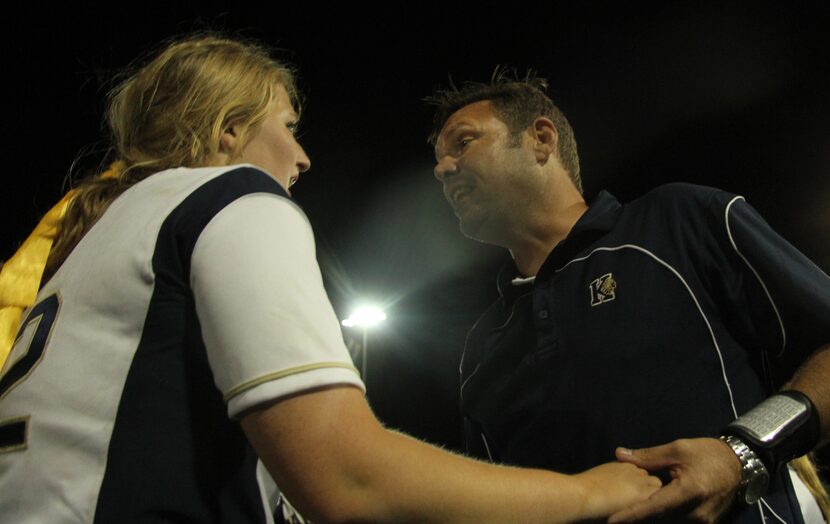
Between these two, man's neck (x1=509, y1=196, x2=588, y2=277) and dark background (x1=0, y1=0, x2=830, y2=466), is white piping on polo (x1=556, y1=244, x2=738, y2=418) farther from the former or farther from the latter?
dark background (x1=0, y1=0, x2=830, y2=466)

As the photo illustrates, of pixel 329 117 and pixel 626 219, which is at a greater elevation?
pixel 329 117

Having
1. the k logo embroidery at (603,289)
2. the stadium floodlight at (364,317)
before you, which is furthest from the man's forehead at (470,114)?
the stadium floodlight at (364,317)

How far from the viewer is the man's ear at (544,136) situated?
2629mm

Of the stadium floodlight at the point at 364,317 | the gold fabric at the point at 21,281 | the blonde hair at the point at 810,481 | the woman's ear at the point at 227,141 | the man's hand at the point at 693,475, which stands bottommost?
the stadium floodlight at the point at 364,317

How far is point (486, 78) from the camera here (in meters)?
5.15

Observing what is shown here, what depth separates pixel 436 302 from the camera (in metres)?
10.5

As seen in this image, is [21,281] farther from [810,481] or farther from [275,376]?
[810,481]

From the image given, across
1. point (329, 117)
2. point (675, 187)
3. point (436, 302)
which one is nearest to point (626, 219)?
point (675, 187)

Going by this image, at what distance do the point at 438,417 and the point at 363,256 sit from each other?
475 cm

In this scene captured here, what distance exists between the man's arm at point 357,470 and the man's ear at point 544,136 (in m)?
1.99

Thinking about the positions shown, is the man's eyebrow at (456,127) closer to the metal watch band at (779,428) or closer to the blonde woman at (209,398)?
the metal watch band at (779,428)

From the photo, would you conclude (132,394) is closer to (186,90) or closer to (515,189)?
(186,90)

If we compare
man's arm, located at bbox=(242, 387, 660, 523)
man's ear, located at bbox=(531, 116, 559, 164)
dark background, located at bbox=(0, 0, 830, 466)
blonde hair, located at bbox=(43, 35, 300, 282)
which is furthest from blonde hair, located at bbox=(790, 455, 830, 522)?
dark background, located at bbox=(0, 0, 830, 466)

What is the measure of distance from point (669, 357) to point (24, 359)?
1.42 m
